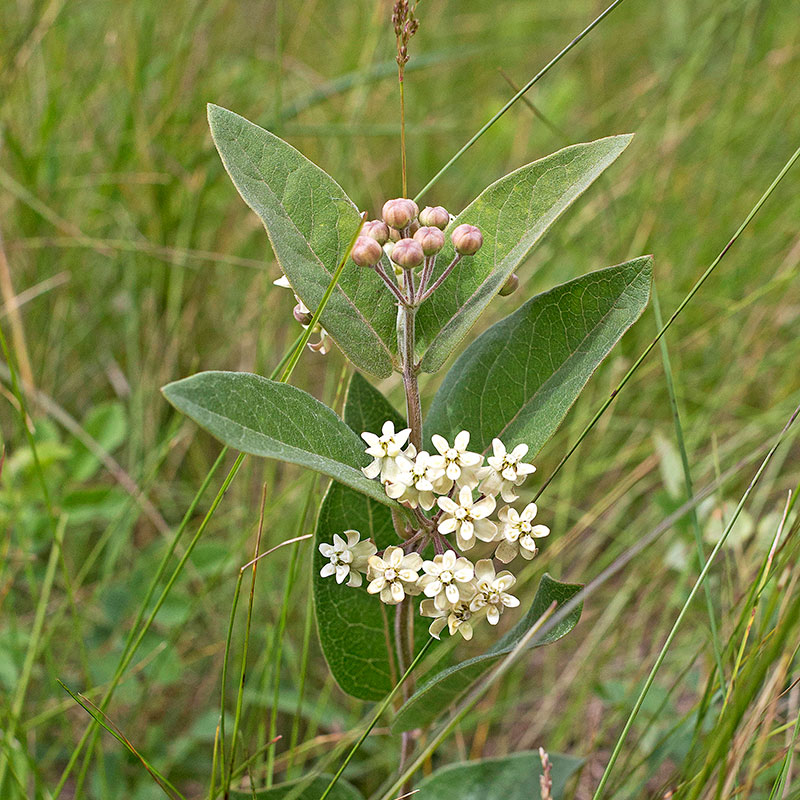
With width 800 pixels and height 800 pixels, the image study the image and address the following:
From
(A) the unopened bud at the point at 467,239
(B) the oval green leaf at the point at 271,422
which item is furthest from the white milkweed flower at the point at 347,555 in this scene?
(A) the unopened bud at the point at 467,239

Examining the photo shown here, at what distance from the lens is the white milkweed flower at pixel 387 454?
1247 mm

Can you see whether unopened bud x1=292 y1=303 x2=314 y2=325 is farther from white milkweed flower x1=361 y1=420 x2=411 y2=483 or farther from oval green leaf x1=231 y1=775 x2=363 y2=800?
oval green leaf x1=231 y1=775 x2=363 y2=800

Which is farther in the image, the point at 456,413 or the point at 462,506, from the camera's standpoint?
the point at 456,413

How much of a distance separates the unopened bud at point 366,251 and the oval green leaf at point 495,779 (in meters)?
0.99

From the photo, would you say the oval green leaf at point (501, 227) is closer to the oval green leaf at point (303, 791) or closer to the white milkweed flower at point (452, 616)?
the white milkweed flower at point (452, 616)

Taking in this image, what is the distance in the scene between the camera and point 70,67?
12.1 ft

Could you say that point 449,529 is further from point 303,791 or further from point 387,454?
point 303,791

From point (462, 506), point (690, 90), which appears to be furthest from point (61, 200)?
point (690, 90)

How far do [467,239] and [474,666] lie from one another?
2.17 feet

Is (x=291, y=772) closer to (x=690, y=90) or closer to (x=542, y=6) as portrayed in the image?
(x=690, y=90)

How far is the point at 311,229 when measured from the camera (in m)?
1.36

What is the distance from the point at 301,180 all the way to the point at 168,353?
161 cm

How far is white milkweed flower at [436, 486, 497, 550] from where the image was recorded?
48.9 inches

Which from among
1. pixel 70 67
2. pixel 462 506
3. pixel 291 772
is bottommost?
pixel 291 772
